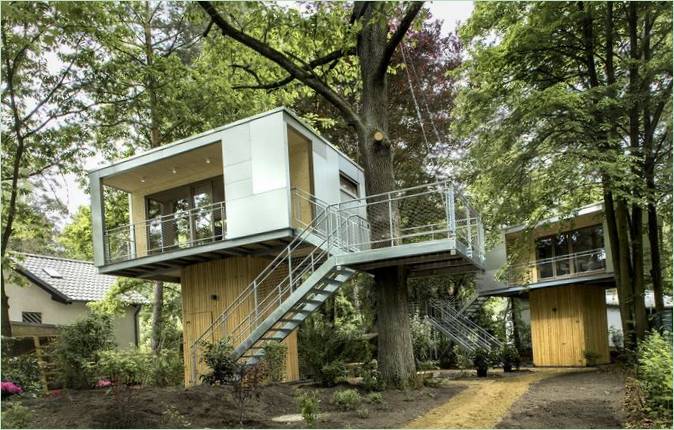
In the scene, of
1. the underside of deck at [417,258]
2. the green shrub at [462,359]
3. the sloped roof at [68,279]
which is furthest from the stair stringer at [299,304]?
the sloped roof at [68,279]

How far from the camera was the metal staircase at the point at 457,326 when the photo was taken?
2285cm

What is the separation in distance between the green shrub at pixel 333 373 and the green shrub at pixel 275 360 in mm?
1072

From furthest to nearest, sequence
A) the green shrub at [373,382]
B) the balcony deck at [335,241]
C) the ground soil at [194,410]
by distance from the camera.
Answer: the green shrub at [373,382], the balcony deck at [335,241], the ground soil at [194,410]

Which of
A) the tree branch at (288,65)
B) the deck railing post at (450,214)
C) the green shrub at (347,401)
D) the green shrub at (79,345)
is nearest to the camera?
the green shrub at (347,401)

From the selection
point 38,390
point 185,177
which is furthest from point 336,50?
point 38,390

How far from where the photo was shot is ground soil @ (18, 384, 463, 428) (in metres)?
8.57

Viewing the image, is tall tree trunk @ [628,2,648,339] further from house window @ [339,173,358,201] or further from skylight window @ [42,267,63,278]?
skylight window @ [42,267,63,278]

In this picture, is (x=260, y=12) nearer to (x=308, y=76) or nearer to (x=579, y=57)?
(x=308, y=76)

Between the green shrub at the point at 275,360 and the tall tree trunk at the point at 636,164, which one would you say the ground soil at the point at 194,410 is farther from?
the tall tree trunk at the point at 636,164

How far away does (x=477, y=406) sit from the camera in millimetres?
10750

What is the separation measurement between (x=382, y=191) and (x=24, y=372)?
9.87m

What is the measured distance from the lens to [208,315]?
51.4 feet

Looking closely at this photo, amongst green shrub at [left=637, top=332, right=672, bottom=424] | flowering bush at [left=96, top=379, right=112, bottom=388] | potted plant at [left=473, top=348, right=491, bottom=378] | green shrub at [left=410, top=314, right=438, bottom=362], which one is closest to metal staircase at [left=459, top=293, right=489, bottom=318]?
green shrub at [left=410, top=314, right=438, bottom=362]

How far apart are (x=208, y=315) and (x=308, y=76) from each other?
7.08 m
